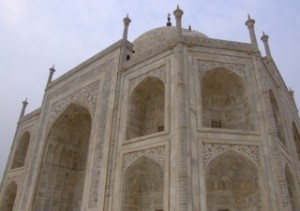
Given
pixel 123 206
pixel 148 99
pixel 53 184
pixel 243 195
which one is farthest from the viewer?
pixel 53 184

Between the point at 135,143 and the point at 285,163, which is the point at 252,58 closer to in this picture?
the point at 285,163

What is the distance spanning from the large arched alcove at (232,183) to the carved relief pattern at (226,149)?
0.13 meters

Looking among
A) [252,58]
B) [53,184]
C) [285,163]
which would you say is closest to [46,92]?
[53,184]

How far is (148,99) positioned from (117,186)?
3.75 metres

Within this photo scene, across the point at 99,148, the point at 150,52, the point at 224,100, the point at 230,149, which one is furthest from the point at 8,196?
the point at 230,149

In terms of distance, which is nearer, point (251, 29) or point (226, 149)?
point (226, 149)

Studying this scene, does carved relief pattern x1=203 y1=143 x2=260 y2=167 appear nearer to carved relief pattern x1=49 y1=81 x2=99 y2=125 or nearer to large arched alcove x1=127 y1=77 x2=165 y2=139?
large arched alcove x1=127 y1=77 x2=165 y2=139

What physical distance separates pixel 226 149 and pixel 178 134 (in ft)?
4.83

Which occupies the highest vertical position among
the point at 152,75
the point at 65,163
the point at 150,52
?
the point at 150,52

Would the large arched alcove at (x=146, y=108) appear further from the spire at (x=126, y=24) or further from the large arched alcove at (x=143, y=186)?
the spire at (x=126, y=24)

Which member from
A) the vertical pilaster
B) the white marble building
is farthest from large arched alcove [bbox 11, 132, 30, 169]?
the vertical pilaster

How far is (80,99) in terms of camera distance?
41.8 feet

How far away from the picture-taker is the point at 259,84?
9.14 meters

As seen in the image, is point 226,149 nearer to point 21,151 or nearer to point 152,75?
point 152,75
